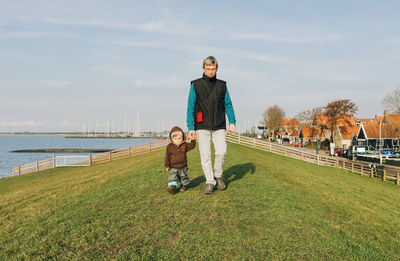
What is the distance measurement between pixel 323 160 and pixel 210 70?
2522cm

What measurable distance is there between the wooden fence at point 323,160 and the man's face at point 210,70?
18682 millimetres

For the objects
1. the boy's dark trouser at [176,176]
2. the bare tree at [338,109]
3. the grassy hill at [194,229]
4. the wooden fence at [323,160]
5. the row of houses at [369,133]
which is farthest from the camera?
the bare tree at [338,109]

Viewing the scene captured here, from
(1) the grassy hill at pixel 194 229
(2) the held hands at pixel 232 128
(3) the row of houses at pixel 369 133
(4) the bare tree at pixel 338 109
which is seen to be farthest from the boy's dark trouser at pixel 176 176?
(4) the bare tree at pixel 338 109

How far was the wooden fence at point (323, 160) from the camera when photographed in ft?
65.7

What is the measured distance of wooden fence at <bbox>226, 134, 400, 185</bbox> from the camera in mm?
20011

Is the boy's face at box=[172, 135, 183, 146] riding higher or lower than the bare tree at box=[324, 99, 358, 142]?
lower

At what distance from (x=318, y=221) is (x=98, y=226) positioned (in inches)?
139

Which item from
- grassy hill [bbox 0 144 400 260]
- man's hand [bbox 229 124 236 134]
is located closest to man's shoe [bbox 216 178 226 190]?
grassy hill [bbox 0 144 400 260]

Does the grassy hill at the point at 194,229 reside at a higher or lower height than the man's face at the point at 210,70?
lower

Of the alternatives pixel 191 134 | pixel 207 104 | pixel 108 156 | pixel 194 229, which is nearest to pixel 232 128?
pixel 207 104

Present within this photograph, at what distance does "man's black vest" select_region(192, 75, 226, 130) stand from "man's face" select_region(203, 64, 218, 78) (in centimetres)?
7

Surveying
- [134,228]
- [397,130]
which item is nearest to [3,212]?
[134,228]

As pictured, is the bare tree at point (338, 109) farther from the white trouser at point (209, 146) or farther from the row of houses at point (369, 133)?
the white trouser at point (209, 146)

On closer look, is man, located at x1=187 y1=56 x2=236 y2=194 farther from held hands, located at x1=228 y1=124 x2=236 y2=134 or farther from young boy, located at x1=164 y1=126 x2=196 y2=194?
young boy, located at x1=164 y1=126 x2=196 y2=194
